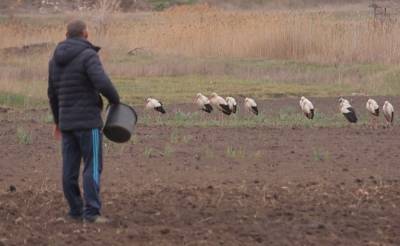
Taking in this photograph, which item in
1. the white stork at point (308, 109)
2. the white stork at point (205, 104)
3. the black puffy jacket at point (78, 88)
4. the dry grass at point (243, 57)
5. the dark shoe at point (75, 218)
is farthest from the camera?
the dry grass at point (243, 57)

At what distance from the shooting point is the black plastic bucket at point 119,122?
944 cm

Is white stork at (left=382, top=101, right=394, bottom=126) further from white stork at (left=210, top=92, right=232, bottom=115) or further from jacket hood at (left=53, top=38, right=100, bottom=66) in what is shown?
jacket hood at (left=53, top=38, right=100, bottom=66)

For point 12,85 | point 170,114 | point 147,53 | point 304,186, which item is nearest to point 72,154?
point 304,186

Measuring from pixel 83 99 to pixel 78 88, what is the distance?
11 centimetres

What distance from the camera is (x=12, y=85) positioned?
2408cm

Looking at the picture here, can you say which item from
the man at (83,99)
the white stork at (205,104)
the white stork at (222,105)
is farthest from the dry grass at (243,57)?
the man at (83,99)

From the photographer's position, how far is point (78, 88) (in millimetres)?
9203

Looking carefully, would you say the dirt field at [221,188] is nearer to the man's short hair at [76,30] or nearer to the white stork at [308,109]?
the white stork at [308,109]

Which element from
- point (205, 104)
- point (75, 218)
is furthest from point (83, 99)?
point (205, 104)

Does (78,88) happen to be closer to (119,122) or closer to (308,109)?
(119,122)

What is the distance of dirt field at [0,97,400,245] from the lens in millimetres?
8969

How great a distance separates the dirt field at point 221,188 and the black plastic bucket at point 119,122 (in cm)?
79

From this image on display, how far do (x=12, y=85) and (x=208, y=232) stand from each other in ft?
51.8

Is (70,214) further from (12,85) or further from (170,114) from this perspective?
(12,85)
